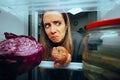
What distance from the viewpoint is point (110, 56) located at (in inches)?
22.6

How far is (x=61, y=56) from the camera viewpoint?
79cm

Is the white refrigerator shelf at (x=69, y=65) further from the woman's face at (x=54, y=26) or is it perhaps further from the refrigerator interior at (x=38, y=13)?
the woman's face at (x=54, y=26)

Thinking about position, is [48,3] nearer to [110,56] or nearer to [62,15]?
[62,15]

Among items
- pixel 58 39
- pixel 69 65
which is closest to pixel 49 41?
pixel 58 39

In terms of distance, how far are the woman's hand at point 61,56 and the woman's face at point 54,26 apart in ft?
0.14

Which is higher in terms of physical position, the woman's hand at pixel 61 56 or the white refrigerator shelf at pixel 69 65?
the woman's hand at pixel 61 56

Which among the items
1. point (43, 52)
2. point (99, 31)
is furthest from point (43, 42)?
point (99, 31)

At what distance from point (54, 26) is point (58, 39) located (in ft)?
0.21

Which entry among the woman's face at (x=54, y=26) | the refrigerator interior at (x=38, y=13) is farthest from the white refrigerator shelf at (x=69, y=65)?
the woman's face at (x=54, y=26)

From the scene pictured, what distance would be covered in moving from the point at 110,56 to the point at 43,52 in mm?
344

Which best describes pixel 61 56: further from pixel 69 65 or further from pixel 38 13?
pixel 38 13

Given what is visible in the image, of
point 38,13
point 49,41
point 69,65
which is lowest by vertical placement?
point 69,65

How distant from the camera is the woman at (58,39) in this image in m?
0.80

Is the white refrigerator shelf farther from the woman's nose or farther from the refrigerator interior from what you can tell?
the woman's nose
